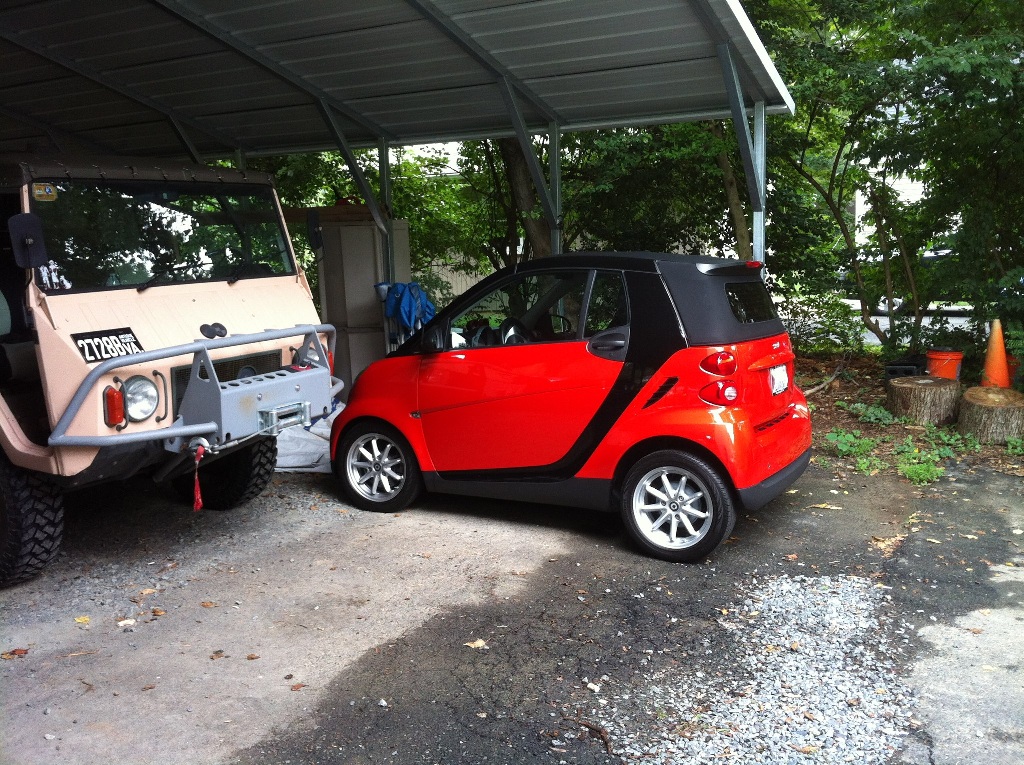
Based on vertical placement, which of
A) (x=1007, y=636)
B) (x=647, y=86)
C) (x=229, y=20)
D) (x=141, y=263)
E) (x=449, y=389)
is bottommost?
(x=1007, y=636)

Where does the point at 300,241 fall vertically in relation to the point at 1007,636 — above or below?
above

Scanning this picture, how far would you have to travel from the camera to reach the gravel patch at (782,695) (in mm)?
3387

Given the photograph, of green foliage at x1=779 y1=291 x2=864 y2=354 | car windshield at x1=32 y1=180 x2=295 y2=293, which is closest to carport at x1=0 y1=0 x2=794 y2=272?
car windshield at x1=32 y1=180 x2=295 y2=293

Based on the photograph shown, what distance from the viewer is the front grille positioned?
494 cm

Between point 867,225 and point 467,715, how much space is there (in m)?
10.1

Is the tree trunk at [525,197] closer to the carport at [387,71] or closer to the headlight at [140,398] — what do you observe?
the carport at [387,71]

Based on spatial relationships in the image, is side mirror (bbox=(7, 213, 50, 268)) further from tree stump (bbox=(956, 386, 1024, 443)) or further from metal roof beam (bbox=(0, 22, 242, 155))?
tree stump (bbox=(956, 386, 1024, 443))

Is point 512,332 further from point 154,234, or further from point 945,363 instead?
point 945,363

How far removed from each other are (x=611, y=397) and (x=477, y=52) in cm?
395

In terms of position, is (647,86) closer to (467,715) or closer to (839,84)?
(839,84)

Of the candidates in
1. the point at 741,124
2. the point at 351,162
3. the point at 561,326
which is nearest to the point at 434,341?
the point at 561,326

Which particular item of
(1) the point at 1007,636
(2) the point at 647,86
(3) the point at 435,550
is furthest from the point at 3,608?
(2) the point at 647,86

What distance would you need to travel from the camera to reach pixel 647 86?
825 cm

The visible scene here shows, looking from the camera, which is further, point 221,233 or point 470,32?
point 470,32
